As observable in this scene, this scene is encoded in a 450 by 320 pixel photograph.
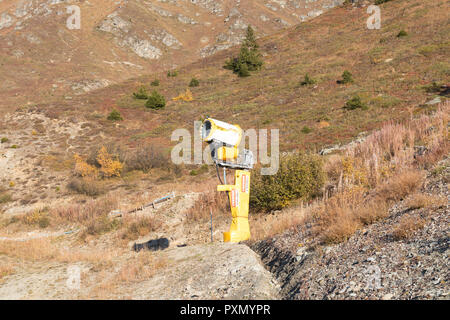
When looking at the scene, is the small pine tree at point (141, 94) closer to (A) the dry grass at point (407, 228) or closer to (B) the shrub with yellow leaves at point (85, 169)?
(B) the shrub with yellow leaves at point (85, 169)

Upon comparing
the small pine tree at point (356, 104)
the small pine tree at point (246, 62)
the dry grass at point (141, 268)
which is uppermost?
the small pine tree at point (246, 62)

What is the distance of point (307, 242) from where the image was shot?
19.8 ft

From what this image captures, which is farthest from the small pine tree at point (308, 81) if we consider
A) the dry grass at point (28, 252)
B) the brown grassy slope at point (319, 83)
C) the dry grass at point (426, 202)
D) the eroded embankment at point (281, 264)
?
the dry grass at point (28, 252)

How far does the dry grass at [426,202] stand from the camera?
17.2ft

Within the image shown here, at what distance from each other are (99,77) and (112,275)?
7180 centimetres

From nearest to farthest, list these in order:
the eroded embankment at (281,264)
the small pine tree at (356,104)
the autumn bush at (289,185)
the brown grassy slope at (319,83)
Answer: the eroded embankment at (281,264) < the autumn bush at (289,185) < the brown grassy slope at (319,83) < the small pine tree at (356,104)

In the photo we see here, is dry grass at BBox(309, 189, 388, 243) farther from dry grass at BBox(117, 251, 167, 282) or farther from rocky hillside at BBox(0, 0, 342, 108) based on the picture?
rocky hillside at BBox(0, 0, 342, 108)

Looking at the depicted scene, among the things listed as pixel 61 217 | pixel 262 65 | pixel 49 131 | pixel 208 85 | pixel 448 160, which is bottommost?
pixel 61 217

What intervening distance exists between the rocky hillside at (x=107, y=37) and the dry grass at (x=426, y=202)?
5835 cm

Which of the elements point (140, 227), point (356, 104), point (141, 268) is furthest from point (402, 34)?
point (141, 268)

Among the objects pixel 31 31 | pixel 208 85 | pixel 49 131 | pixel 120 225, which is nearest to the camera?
pixel 120 225

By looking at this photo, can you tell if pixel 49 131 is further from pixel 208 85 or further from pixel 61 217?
pixel 208 85

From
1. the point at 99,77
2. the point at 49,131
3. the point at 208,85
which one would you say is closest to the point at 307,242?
the point at 49,131

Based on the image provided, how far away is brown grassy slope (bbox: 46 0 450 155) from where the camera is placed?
1007 inches
